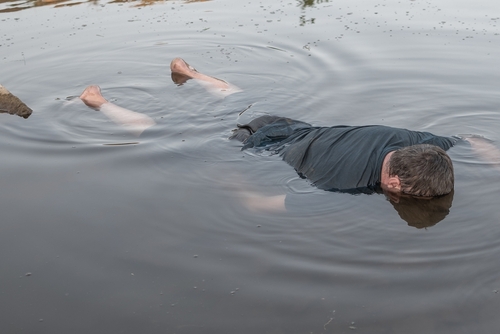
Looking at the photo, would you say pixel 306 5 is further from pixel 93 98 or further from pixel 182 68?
pixel 93 98

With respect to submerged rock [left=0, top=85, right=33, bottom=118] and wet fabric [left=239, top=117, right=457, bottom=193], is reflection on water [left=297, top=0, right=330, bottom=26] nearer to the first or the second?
submerged rock [left=0, top=85, right=33, bottom=118]

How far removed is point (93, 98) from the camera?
7.60 m

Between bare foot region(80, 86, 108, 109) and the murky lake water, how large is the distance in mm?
169

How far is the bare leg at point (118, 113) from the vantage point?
6911mm

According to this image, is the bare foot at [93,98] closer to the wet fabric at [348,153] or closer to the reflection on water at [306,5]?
the wet fabric at [348,153]

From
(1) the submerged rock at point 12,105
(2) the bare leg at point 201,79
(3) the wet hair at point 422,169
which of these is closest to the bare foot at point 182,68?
(2) the bare leg at point 201,79

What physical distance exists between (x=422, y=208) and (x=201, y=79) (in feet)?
14.2

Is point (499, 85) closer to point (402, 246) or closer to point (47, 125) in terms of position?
point (402, 246)

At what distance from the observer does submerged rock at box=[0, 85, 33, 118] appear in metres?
7.29

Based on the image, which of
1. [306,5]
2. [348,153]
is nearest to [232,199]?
[348,153]

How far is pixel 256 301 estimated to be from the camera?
3.79m

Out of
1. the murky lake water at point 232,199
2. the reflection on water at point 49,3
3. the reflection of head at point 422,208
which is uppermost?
the reflection on water at point 49,3

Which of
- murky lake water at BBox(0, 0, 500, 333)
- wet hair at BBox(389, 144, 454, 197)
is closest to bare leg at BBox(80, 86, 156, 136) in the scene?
murky lake water at BBox(0, 0, 500, 333)

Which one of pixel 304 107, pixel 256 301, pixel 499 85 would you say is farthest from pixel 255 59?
pixel 256 301
